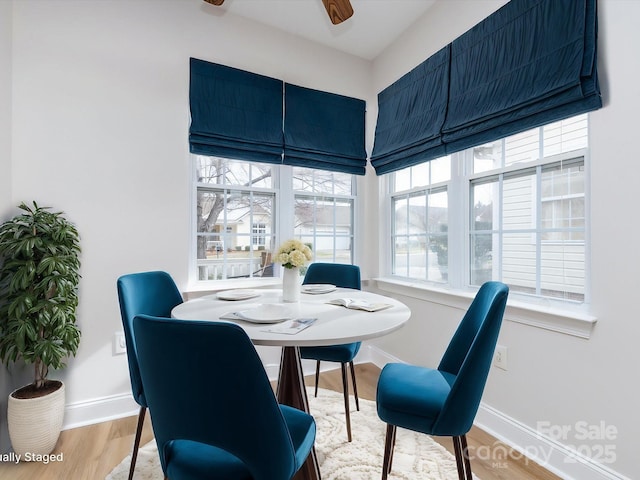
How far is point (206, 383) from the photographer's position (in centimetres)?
78

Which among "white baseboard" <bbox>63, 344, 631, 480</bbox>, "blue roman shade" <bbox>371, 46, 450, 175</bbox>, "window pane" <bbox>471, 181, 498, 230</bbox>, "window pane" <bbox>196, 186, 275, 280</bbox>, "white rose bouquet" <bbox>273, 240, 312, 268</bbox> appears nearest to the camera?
"white baseboard" <bbox>63, 344, 631, 480</bbox>

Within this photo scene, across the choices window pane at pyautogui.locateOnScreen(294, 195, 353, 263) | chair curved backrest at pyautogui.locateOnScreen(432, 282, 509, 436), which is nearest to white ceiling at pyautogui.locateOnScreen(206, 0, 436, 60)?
window pane at pyautogui.locateOnScreen(294, 195, 353, 263)

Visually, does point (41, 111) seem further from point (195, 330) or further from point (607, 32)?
point (607, 32)

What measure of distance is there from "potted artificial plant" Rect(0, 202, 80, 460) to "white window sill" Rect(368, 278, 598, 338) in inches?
93.7

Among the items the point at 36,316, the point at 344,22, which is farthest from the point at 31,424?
the point at 344,22

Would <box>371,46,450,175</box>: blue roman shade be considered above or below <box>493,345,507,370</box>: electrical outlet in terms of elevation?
above

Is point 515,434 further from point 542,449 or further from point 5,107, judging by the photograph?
point 5,107

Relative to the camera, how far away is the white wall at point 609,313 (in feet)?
4.57

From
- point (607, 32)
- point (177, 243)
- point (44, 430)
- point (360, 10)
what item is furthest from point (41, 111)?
point (607, 32)

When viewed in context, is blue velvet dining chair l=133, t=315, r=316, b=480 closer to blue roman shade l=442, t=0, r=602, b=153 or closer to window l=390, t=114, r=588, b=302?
window l=390, t=114, r=588, b=302

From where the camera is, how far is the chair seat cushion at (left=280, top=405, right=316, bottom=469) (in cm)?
95

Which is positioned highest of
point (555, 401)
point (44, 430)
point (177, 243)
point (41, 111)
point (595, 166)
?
point (41, 111)

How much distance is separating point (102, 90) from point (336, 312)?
2.16 m

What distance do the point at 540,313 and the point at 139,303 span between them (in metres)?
2.08
